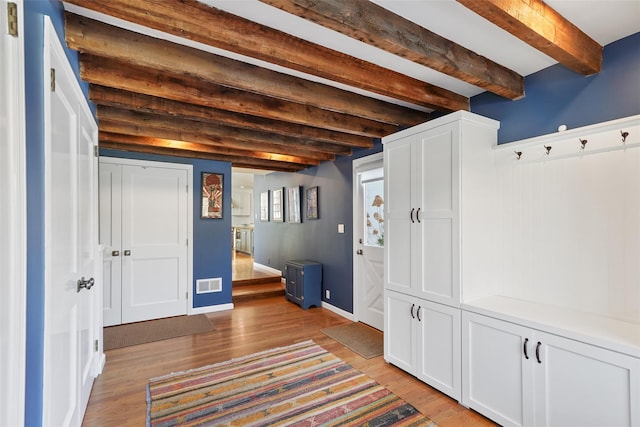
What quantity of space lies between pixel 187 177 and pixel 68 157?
2.87 metres

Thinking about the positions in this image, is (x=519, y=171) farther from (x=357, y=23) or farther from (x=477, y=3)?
(x=357, y=23)

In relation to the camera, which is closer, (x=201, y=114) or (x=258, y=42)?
(x=258, y=42)

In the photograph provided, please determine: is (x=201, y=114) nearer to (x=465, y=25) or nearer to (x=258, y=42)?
(x=258, y=42)

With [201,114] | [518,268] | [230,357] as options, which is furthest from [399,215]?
[230,357]

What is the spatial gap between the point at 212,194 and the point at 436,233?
335 centimetres

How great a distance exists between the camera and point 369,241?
13.5ft

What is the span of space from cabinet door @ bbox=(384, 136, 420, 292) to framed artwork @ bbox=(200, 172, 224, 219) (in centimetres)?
274

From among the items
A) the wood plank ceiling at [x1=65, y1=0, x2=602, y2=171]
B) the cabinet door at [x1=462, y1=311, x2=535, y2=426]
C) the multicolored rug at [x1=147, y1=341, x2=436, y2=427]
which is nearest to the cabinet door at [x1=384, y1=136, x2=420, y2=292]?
the wood plank ceiling at [x1=65, y1=0, x2=602, y2=171]

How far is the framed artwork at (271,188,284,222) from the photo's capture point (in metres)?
6.24

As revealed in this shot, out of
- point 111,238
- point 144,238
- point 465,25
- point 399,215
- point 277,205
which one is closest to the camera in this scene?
point 465,25

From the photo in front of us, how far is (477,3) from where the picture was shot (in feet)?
4.67

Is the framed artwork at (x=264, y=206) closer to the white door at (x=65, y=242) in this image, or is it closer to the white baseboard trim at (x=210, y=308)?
the white baseboard trim at (x=210, y=308)

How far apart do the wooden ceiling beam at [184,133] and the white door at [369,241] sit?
537mm

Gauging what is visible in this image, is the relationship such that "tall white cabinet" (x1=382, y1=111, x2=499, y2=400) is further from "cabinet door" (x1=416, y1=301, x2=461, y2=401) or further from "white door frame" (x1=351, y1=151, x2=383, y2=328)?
"white door frame" (x1=351, y1=151, x2=383, y2=328)
